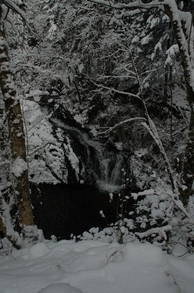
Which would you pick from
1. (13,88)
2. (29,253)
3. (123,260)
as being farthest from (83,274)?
(13,88)

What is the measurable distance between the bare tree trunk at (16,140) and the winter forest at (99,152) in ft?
0.06

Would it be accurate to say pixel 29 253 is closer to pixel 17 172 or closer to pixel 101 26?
pixel 17 172

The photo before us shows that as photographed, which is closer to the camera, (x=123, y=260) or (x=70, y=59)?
(x=123, y=260)

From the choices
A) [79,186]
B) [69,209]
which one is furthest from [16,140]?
[79,186]

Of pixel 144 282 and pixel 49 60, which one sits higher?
pixel 49 60

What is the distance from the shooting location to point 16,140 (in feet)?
10.2

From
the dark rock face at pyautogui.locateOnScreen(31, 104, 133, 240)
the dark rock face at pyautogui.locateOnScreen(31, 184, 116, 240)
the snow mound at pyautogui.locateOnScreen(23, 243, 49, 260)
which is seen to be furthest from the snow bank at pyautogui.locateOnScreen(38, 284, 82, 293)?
the dark rock face at pyautogui.locateOnScreen(31, 104, 133, 240)

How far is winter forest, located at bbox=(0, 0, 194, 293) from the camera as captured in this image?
6.07ft

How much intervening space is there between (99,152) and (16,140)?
8409 mm

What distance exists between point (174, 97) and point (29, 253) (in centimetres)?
1195

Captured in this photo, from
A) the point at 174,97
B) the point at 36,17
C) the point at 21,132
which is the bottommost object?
the point at 21,132

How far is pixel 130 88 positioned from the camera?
1238cm

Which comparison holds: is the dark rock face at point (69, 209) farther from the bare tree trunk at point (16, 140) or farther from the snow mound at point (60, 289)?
the snow mound at point (60, 289)

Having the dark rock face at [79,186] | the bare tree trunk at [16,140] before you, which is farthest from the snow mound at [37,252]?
the dark rock face at [79,186]
